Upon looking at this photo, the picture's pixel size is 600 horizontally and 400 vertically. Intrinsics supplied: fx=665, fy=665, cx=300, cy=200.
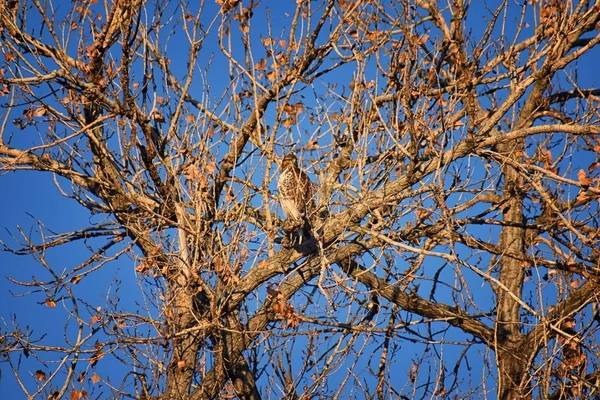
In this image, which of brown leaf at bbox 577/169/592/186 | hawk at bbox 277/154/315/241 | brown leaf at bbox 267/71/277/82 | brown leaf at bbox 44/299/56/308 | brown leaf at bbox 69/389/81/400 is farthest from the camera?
brown leaf at bbox 44/299/56/308

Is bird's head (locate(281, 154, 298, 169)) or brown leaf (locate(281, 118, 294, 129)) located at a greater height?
bird's head (locate(281, 154, 298, 169))

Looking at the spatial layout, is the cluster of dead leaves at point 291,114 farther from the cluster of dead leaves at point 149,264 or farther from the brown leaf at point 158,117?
the cluster of dead leaves at point 149,264

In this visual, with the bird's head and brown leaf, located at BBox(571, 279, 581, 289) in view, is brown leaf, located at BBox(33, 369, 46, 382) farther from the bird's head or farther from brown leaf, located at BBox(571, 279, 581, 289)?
brown leaf, located at BBox(571, 279, 581, 289)

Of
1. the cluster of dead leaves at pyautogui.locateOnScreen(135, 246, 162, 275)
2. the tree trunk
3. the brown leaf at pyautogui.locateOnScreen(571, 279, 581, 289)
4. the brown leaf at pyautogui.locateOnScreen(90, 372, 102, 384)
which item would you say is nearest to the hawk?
the cluster of dead leaves at pyautogui.locateOnScreen(135, 246, 162, 275)

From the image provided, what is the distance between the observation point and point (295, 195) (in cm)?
692

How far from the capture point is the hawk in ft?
21.0

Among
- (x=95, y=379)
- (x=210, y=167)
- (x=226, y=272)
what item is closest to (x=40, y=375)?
(x=95, y=379)

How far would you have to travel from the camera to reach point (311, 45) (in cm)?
638

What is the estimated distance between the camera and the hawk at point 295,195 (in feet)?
21.0

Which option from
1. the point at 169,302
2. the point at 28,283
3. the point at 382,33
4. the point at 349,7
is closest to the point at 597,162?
the point at 382,33

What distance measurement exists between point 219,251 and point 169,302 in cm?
63

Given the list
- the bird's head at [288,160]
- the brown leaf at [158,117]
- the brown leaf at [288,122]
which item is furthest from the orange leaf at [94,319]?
the brown leaf at [288,122]

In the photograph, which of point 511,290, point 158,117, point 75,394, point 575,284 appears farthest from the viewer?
point 511,290

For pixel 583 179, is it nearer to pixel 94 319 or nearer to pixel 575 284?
pixel 575 284
